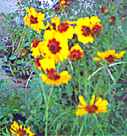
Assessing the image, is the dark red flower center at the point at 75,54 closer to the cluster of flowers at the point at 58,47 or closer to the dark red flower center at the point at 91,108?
the cluster of flowers at the point at 58,47

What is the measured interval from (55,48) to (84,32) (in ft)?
0.58

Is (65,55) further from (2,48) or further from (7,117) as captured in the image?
(2,48)

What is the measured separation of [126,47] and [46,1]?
1.55 metres

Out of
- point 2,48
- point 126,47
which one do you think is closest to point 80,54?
point 126,47

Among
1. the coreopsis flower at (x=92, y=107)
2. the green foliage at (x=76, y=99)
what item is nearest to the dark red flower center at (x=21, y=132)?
the green foliage at (x=76, y=99)

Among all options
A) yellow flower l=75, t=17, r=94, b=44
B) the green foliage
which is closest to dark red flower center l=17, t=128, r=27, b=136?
the green foliage

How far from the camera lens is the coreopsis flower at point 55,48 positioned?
7.12ft

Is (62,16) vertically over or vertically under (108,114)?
over

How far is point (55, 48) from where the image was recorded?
218 cm

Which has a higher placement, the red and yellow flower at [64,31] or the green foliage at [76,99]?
the red and yellow flower at [64,31]

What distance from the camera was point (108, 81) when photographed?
249cm

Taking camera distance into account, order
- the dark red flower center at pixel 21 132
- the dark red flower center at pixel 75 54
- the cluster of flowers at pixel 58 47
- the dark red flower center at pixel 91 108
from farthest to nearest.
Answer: the dark red flower center at pixel 21 132
the dark red flower center at pixel 75 54
the cluster of flowers at pixel 58 47
the dark red flower center at pixel 91 108

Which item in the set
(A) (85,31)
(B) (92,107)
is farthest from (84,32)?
(B) (92,107)

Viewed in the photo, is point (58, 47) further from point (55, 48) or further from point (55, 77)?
point (55, 77)
